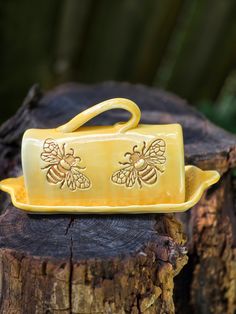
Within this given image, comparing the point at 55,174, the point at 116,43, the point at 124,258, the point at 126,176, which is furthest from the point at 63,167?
the point at 116,43

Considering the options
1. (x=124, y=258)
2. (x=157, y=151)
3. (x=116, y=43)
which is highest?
(x=157, y=151)

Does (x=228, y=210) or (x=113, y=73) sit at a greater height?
(x=228, y=210)

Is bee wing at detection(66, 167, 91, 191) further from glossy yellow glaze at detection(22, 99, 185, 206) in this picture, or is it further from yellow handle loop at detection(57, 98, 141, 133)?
yellow handle loop at detection(57, 98, 141, 133)

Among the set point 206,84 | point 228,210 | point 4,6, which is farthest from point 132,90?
point 206,84

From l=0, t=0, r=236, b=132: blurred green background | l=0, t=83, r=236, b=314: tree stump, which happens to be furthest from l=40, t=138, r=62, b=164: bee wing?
l=0, t=0, r=236, b=132: blurred green background

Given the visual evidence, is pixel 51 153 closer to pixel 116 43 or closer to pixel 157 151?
pixel 157 151

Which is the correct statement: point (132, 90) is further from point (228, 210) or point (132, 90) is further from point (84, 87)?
point (228, 210)

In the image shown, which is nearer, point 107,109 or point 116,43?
point 107,109
